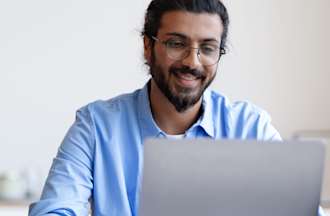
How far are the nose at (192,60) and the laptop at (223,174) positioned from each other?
515 mm

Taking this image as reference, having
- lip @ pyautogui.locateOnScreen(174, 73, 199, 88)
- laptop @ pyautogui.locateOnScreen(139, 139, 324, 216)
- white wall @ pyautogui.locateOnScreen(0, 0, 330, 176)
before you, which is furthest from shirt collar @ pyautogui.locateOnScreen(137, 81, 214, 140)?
white wall @ pyautogui.locateOnScreen(0, 0, 330, 176)

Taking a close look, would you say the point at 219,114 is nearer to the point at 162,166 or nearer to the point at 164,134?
the point at 164,134

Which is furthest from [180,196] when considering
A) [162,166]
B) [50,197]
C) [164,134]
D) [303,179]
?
[164,134]

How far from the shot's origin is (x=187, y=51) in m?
1.65

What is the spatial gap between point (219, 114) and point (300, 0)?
52.9 inches

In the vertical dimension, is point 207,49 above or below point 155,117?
above

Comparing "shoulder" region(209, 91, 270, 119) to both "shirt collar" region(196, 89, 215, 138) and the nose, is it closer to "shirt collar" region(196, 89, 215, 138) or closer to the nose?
"shirt collar" region(196, 89, 215, 138)

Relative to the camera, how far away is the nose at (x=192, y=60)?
164 cm

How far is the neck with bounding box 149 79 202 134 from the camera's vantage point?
69.8 inches

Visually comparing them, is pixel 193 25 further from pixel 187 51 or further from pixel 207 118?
pixel 207 118

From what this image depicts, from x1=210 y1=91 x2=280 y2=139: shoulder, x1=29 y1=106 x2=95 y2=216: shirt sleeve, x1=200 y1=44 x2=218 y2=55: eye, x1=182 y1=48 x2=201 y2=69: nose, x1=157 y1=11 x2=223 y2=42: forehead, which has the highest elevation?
x1=157 y1=11 x2=223 y2=42: forehead

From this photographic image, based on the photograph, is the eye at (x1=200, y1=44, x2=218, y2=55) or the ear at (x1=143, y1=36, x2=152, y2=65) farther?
the ear at (x1=143, y1=36, x2=152, y2=65)

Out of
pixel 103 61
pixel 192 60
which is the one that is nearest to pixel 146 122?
pixel 192 60

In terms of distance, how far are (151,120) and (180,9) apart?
1.01 ft
